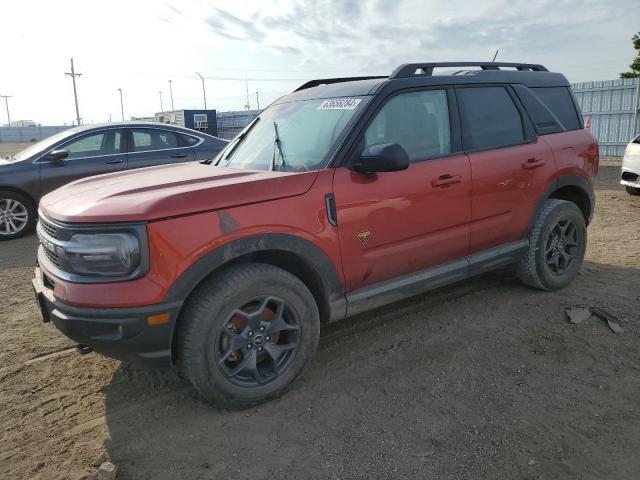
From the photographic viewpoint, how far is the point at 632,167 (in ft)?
31.5

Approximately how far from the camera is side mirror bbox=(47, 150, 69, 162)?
7.25 m

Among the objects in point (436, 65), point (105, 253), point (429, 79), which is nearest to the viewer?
point (105, 253)

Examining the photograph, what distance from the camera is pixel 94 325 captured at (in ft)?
8.11

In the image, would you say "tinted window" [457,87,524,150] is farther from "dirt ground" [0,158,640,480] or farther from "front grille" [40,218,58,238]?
"front grille" [40,218,58,238]

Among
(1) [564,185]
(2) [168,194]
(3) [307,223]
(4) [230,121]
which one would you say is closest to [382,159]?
(3) [307,223]

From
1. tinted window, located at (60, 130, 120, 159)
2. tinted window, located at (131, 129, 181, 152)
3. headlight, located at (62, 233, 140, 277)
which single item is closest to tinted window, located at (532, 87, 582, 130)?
headlight, located at (62, 233, 140, 277)

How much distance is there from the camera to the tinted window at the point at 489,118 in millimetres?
3812

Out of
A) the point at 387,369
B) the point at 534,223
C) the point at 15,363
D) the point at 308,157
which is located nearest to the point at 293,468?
the point at 387,369

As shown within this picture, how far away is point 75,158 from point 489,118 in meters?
6.13

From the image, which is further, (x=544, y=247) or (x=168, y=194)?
(x=544, y=247)

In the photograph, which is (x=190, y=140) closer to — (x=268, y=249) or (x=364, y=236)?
(x=364, y=236)

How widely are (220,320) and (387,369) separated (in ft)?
4.05

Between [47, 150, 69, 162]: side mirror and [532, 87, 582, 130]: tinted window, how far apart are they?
20.8 ft

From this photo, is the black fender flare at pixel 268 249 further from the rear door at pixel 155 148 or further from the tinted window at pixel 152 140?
the tinted window at pixel 152 140
